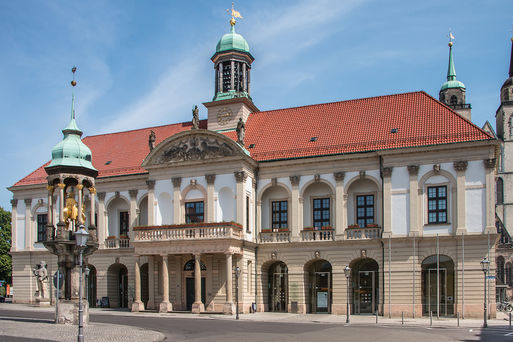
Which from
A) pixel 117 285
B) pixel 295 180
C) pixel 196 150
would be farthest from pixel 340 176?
pixel 117 285

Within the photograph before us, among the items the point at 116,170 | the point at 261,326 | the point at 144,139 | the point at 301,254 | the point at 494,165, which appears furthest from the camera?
the point at 144,139

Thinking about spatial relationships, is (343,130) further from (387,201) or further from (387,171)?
(387,201)

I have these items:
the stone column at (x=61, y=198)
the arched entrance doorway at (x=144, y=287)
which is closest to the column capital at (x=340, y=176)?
the arched entrance doorway at (x=144, y=287)

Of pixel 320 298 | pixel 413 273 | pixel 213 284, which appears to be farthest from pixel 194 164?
pixel 413 273

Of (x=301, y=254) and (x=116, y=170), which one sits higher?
(x=116, y=170)

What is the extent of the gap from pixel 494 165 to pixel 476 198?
2.31 meters

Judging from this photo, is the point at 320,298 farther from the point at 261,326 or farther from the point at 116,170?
the point at 116,170

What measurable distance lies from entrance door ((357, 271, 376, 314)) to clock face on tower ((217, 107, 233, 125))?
1636 cm

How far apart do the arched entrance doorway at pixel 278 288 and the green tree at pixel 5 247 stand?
3758cm

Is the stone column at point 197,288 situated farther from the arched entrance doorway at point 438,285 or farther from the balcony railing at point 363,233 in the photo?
the arched entrance doorway at point 438,285

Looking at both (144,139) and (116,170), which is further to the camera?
(144,139)

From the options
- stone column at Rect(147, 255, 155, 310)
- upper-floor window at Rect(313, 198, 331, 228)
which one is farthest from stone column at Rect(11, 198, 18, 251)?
upper-floor window at Rect(313, 198, 331, 228)

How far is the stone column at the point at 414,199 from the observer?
132 feet

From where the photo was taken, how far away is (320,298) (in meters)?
43.9
